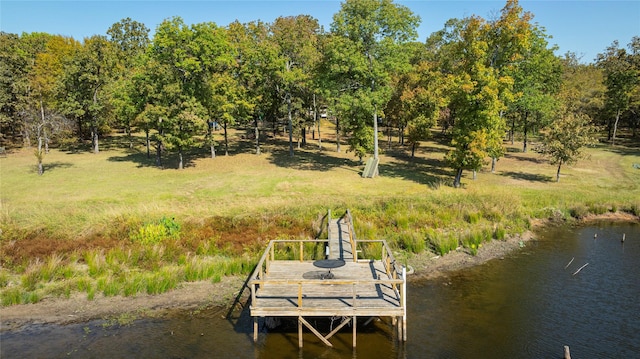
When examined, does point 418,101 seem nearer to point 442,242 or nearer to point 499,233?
point 499,233

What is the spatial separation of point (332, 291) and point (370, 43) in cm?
3136

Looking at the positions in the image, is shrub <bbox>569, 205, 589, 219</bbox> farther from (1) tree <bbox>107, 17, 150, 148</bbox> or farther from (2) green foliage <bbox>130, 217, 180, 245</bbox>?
(1) tree <bbox>107, 17, 150, 148</bbox>

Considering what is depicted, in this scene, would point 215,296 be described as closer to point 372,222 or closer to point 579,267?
point 372,222

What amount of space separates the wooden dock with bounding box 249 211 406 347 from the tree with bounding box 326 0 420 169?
2386 centimetres

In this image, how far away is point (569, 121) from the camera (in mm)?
37656

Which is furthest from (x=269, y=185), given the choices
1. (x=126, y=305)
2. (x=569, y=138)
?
(x=569, y=138)

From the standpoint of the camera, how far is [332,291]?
16.5 m

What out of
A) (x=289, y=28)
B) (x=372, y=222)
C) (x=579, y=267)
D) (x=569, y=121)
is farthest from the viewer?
(x=289, y=28)

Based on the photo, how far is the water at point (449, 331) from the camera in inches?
572

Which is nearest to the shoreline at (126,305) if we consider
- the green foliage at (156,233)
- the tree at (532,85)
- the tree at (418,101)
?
the green foliage at (156,233)

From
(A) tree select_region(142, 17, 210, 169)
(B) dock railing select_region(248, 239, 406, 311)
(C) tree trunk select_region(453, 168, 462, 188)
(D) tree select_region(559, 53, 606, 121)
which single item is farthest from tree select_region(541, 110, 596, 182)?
(A) tree select_region(142, 17, 210, 169)

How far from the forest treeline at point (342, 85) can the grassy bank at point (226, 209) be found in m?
4.25

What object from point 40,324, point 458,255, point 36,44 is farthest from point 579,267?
point 36,44

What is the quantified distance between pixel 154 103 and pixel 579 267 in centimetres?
4409
